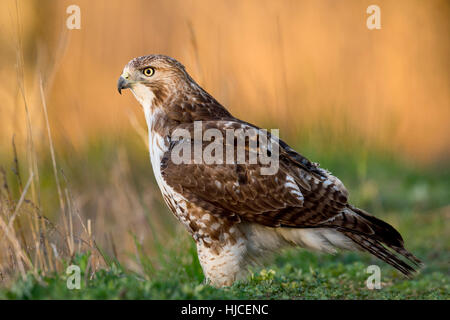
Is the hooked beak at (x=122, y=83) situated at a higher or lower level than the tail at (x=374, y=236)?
higher

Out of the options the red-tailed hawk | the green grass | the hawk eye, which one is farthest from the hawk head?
the green grass

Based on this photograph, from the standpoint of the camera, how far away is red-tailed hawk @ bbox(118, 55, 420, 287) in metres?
4.31

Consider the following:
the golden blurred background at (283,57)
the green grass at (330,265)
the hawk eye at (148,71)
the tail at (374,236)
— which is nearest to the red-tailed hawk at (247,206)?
the tail at (374,236)

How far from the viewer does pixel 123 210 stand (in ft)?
23.1

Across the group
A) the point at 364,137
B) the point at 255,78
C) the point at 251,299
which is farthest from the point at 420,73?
the point at 251,299

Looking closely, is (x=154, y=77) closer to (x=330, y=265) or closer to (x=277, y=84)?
(x=330, y=265)

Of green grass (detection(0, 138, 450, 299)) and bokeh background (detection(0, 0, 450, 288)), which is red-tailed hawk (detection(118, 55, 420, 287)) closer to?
green grass (detection(0, 138, 450, 299))

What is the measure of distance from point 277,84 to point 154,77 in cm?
578

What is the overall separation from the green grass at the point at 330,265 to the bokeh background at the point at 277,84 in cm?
5

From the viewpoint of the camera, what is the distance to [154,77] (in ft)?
15.8

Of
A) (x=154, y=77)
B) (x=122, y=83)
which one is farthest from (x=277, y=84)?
(x=122, y=83)

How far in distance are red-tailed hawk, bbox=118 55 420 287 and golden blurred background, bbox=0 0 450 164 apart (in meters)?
4.20

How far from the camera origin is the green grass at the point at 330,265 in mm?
3381

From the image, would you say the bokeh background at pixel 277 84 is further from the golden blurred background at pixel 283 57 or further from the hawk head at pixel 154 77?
the hawk head at pixel 154 77
